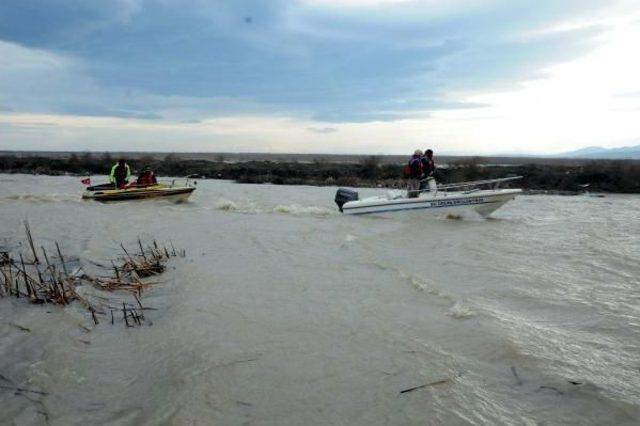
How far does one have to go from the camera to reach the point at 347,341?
236 inches

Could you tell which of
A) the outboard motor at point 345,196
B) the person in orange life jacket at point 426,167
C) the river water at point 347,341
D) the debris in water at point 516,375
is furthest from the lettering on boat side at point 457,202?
the debris in water at point 516,375

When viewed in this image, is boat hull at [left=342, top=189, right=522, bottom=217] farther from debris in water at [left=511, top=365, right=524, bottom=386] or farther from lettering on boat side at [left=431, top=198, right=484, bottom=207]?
debris in water at [left=511, top=365, right=524, bottom=386]

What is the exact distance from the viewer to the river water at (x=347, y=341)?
4430mm

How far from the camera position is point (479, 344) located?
5.91 metres

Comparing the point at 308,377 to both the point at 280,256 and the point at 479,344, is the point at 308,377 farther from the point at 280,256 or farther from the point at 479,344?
the point at 280,256

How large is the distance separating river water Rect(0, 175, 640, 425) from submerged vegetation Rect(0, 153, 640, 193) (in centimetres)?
1808

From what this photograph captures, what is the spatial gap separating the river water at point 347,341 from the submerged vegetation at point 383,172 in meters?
18.1

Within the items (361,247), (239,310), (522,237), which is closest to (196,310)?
(239,310)

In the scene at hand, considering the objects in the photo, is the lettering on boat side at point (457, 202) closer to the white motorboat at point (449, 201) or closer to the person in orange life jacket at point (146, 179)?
the white motorboat at point (449, 201)

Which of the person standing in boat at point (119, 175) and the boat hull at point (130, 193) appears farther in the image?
the person standing in boat at point (119, 175)

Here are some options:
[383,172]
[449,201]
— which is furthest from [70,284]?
[383,172]

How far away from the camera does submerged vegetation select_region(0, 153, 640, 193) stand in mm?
29250

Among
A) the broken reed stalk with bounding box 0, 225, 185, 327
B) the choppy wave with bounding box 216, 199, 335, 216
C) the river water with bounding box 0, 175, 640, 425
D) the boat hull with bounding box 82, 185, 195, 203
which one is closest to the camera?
the river water with bounding box 0, 175, 640, 425

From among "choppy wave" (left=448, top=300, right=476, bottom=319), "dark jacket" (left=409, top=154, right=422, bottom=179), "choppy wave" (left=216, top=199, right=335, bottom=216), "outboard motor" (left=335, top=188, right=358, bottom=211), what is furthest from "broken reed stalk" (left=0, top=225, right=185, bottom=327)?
"choppy wave" (left=216, top=199, right=335, bottom=216)
